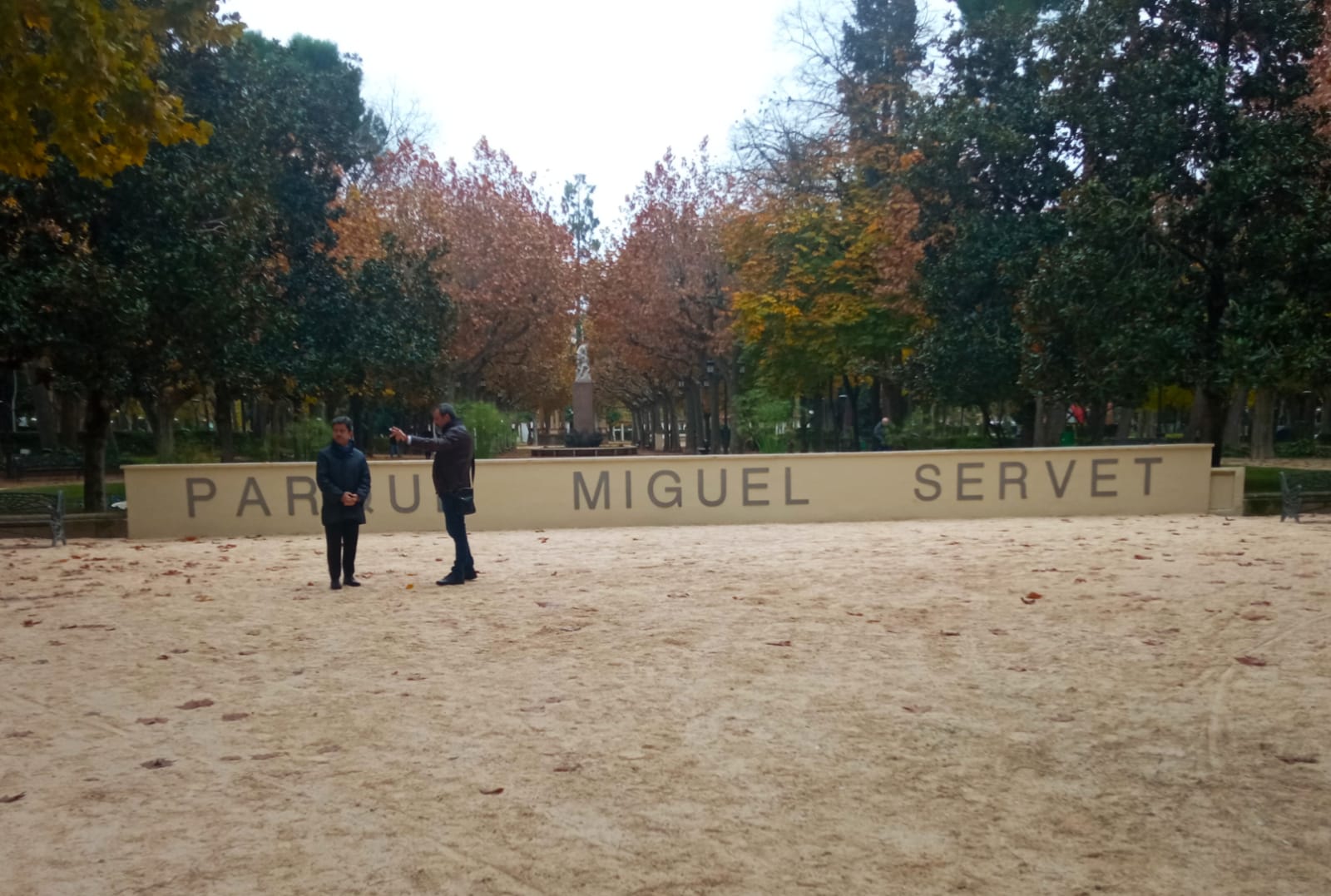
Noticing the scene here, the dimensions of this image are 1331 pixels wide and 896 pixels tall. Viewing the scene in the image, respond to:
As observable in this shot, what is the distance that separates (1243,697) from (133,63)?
33.0ft

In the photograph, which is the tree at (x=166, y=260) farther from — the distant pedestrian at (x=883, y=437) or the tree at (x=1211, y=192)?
the distant pedestrian at (x=883, y=437)

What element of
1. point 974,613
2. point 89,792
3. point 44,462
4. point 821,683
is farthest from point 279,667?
point 44,462

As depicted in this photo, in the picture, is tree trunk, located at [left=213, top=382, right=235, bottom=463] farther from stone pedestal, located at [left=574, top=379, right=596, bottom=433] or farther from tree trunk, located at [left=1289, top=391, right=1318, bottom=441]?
tree trunk, located at [left=1289, top=391, right=1318, bottom=441]

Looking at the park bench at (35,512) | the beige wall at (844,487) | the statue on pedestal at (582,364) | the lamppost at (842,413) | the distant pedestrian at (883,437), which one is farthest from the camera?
the statue on pedestal at (582,364)

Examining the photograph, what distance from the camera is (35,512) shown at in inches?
672

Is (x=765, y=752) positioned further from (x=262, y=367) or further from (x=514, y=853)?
(x=262, y=367)

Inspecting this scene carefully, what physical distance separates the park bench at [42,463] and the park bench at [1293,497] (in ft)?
98.5

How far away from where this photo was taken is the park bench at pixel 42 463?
30516mm

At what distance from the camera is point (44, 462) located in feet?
105

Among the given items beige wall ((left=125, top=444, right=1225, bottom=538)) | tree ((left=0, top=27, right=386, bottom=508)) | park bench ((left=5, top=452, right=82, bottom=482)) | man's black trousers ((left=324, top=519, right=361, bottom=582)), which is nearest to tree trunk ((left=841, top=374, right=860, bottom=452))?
beige wall ((left=125, top=444, right=1225, bottom=538))

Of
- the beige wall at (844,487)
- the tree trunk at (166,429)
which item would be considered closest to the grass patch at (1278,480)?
the beige wall at (844,487)

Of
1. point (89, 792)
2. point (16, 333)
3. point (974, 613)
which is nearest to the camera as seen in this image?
point (89, 792)

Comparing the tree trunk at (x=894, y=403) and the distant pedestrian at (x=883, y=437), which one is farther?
the tree trunk at (x=894, y=403)

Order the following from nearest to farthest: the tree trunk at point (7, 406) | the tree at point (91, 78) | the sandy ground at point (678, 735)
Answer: the sandy ground at point (678, 735), the tree at point (91, 78), the tree trunk at point (7, 406)
